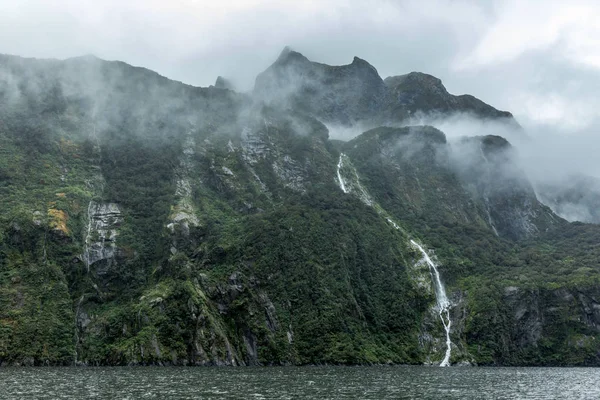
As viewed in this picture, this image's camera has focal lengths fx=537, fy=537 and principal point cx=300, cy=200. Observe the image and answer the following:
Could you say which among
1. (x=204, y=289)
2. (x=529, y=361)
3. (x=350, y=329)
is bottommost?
(x=529, y=361)

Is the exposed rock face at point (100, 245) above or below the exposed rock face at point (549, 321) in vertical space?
above

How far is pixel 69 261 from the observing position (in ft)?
566

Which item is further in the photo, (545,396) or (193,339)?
(193,339)

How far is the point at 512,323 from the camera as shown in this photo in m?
192

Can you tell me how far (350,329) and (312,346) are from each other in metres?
16.6

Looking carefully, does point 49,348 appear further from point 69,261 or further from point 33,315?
point 69,261

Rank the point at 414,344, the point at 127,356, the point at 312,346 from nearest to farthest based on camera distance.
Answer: the point at 127,356
the point at 312,346
the point at 414,344

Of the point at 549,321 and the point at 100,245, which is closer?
the point at 100,245

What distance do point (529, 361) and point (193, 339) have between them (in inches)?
4520

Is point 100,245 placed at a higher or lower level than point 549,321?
higher

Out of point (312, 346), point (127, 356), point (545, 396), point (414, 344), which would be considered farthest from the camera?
point (414, 344)

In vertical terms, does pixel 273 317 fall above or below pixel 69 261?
below

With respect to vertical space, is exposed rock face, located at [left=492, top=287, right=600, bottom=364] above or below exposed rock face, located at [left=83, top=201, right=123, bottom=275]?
below

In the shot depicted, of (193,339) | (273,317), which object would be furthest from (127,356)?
(273,317)
